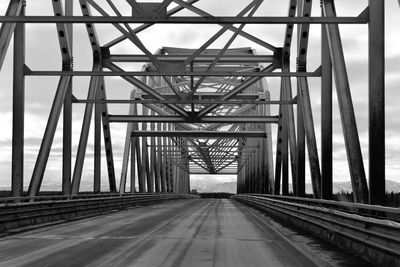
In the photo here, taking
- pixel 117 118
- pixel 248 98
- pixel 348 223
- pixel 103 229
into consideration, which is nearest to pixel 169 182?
pixel 248 98

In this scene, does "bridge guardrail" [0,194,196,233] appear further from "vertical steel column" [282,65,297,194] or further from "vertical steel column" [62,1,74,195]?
"vertical steel column" [282,65,297,194]

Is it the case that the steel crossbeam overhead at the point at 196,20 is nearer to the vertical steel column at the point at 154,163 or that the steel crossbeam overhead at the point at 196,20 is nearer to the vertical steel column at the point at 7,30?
the vertical steel column at the point at 7,30

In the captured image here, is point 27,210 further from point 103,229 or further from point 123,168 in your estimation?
point 123,168

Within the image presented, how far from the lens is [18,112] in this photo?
20656 millimetres

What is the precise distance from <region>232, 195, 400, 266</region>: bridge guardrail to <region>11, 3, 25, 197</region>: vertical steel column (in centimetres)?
923

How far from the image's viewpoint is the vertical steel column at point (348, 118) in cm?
1482

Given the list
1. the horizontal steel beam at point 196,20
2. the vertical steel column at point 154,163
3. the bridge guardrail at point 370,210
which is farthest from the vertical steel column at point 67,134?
the vertical steel column at point 154,163

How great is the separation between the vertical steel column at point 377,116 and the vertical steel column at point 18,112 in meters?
11.5

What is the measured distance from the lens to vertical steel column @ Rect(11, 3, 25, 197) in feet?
67.9

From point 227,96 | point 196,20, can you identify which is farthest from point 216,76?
point 196,20

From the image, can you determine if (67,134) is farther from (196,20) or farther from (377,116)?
(377,116)

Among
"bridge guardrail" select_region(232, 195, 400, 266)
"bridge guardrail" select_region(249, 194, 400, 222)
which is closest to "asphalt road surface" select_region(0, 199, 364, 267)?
"bridge guardrail" select_region(232, 195, 400, 266)

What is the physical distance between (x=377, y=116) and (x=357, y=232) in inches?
156

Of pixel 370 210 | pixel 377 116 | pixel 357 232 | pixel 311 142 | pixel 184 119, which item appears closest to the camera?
pixel 357 232
